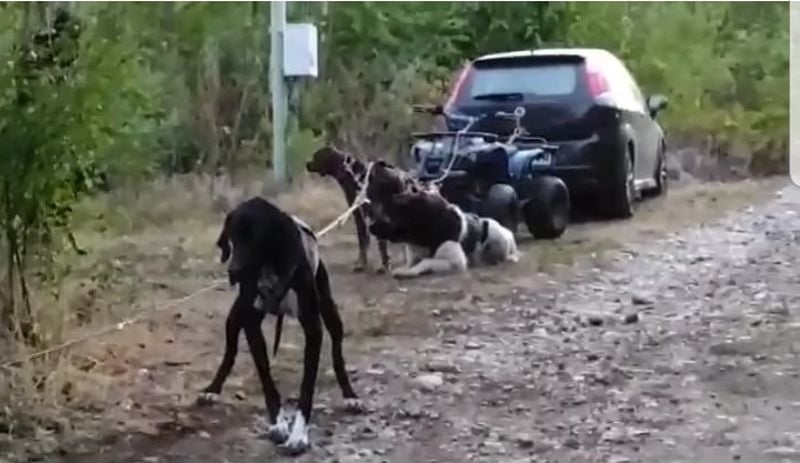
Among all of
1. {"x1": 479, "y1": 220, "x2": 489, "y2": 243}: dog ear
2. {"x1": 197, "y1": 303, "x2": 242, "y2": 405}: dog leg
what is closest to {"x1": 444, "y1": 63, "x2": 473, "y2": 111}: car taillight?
{"x1": 479, "y1": 220, "x2": 489, "y2": 243}: dog ear

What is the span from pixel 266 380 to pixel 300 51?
2.58 ft

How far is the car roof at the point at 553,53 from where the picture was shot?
2.74 meters

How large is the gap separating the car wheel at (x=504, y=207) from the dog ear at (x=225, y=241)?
94 centimetres

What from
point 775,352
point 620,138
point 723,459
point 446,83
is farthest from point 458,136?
point 723,459

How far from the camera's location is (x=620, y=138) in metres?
3.02

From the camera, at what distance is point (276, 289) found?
2146mm

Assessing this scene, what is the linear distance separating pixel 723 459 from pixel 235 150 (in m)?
→ 1.07

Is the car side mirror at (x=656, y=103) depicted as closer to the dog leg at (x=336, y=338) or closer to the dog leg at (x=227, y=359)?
the dog leg at (x=336, y=338)

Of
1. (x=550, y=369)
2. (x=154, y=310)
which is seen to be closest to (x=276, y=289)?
(x=550, y=369)

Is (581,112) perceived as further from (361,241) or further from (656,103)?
(361,241)

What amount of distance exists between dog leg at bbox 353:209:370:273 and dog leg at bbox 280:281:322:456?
22.2 inches

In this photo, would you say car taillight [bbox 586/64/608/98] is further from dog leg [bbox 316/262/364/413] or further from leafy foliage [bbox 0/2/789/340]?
dog leg [bbox 316/262/364/413]

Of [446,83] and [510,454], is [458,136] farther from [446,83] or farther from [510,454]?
[510,454]

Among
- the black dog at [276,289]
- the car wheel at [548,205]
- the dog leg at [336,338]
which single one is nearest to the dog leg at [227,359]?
the black dog at [276,289]
